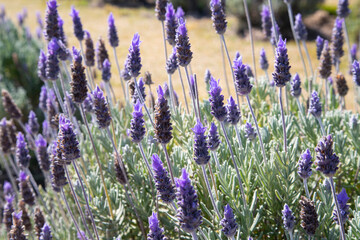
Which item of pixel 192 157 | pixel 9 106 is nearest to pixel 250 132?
pixel 192 157

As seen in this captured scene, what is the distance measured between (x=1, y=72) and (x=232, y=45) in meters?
5.39

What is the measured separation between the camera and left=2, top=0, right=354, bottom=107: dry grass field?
820 cm

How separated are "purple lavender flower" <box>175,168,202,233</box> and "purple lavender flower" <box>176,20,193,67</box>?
761 millimetres

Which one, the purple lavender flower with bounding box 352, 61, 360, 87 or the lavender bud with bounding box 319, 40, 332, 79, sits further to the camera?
the lavender bud with bounding box 319, 40, 332, 79

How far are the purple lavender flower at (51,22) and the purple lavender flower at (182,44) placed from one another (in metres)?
1.02

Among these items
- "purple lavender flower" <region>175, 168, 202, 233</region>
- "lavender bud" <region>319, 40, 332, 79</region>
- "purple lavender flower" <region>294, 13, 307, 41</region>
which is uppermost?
"purple lavender flower" <region>294, 13, 307, 41</region>

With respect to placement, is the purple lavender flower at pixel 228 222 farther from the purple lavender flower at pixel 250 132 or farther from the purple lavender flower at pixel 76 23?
the purple lavender flower at pixel 76 23

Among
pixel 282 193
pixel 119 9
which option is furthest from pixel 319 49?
pixel 119 9

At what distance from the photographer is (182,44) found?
2168 millimetres

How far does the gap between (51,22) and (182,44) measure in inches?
43.2

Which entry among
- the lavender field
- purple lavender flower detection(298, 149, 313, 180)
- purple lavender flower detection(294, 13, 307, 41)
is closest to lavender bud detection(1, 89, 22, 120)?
A: the lavender field

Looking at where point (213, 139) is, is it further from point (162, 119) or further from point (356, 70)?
point (356, 70)

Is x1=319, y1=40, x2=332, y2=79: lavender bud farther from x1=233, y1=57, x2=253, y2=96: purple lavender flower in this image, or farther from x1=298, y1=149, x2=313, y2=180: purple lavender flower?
x1=298, y1=149, x2=313, y2=180: purple lavender flower

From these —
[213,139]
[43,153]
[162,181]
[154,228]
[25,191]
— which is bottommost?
[25,191]
